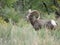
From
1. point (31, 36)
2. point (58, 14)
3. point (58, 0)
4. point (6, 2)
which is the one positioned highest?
point (31, 36)

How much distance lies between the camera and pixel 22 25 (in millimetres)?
13156

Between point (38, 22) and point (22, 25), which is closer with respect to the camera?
point (38, 22)

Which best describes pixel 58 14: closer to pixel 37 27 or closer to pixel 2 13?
pixel 2 13

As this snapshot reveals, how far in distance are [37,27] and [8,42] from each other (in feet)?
14.8

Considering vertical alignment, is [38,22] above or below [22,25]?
above

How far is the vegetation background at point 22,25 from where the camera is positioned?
7.48 meters

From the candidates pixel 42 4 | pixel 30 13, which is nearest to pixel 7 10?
pixel 30 13

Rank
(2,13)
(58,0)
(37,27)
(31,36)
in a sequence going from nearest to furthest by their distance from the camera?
1. (31,36)
2. (37,27)
3. (2,13)
4. (58,0)

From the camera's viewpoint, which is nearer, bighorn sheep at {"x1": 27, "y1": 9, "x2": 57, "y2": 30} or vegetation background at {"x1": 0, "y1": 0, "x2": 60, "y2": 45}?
vegetation background at {"x1": 0, "y1": 0, "x2": 60, "y2": 45}

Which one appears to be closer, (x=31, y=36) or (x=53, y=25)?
(x=31, y=36)

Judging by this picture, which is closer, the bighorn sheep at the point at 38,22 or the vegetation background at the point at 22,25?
the vegetation background at the point at 22,25

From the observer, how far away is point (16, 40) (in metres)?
7.17

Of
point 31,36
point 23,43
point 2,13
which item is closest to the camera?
point 23,43

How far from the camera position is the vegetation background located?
748 cm
